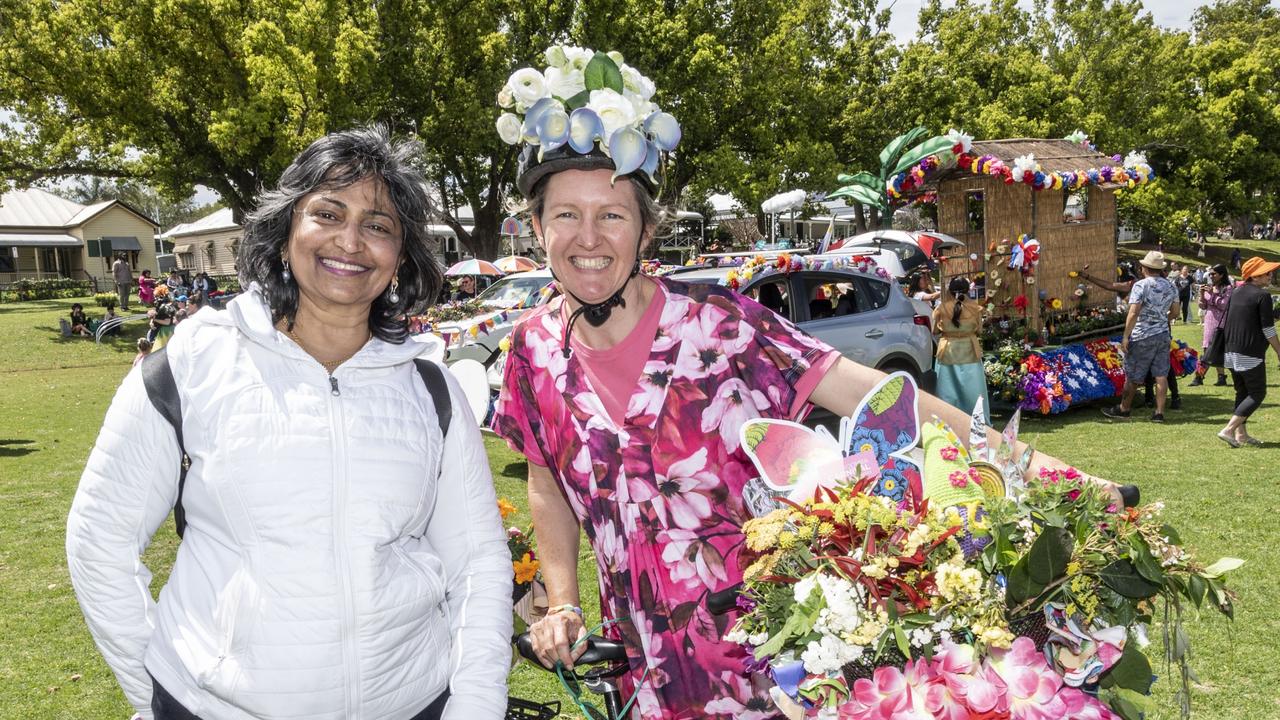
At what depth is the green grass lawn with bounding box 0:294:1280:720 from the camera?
3.96m

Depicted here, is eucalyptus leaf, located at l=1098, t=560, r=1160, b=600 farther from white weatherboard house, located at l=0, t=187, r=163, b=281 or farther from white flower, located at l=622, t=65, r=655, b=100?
white weatherboard house, located at l=0, t=187, r=163, b=281

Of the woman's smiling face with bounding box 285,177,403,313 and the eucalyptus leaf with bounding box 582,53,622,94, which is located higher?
the eucalyptus leaf with bounding box 582,53,622,94

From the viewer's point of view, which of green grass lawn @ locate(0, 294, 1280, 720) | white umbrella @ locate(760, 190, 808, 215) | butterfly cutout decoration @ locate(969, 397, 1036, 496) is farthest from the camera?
white umbrella @ locate(760, 190, 808, 215)

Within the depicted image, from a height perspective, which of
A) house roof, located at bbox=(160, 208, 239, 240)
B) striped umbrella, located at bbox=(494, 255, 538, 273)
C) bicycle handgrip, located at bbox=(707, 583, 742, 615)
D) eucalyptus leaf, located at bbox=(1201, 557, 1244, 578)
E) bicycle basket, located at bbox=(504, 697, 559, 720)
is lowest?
bicycle basket, located at bbox=(504, 697, 559, 720)

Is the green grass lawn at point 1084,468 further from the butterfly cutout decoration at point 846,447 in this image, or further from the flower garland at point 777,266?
the flower garland at point 777,266

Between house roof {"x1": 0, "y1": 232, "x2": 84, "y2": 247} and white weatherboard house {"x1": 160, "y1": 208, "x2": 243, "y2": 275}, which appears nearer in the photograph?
house roof {"x1": 0, "y1": 232, "x2": 84, "y2": 247}

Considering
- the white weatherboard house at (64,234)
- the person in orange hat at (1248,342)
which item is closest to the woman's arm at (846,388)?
the person in orange hat at (1248,342)

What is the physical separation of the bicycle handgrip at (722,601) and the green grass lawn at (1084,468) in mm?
859

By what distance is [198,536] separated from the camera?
1.73m

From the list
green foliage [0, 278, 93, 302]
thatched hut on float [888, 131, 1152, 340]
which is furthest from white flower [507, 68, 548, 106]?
green foliage [0, 278, 93, 302]

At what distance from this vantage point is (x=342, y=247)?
1849mm

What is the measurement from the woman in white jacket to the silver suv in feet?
23.2

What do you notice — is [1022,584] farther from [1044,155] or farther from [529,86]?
[1044,155]

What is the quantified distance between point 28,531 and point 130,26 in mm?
14548
